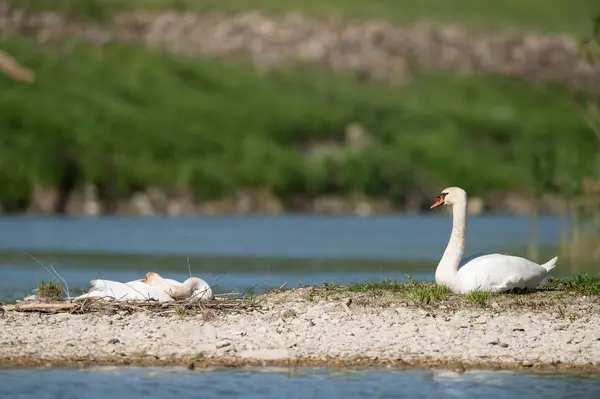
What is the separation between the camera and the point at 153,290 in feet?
73.3

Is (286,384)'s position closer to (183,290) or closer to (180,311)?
(180,311)

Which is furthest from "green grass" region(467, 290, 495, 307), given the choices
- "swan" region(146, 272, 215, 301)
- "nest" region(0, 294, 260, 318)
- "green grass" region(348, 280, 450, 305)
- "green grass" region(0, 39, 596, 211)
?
"green grass" region(0, 39, 596, 211)

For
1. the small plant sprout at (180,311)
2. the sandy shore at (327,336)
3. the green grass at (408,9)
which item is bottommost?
the sandy shore at (327,336)

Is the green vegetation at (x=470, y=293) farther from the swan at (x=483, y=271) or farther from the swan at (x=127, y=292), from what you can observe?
the swan at (x=127, y=292)

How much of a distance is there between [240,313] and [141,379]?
2.80 metres

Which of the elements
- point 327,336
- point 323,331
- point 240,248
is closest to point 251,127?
point 240,248

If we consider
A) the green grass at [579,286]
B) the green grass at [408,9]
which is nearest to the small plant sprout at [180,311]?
the green grass at [579,286]

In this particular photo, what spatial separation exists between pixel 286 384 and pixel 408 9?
130 metres

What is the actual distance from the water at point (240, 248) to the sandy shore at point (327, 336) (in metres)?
2.83

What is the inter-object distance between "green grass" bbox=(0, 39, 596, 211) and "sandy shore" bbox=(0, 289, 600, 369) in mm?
72974

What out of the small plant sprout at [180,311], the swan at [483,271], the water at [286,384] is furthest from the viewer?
the swan at [483,271]

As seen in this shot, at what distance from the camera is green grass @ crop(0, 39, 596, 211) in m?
103

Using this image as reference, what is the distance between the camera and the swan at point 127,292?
72.3 feet

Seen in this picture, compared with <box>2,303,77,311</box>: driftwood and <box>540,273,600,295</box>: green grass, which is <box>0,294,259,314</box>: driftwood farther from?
<box>540,273,600,295</box>: green grass
